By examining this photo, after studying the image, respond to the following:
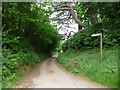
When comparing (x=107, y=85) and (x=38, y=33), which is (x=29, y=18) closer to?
(x=38, y=33)

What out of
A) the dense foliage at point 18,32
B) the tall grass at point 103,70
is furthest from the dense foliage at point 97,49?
the dense foliage at point 18,32

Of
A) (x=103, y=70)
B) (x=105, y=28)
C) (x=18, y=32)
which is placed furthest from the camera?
(x=18, y=32)

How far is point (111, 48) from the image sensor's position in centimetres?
1578

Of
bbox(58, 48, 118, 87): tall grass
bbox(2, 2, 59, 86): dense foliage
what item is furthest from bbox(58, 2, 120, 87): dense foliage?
bbox(2, 2, 59, 86): dense foliage

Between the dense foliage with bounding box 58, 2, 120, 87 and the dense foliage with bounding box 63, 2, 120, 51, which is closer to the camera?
the dense foliage with bounding box 58, 2, 120, 87

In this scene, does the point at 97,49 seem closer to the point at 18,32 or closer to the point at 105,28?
the point at 105,28

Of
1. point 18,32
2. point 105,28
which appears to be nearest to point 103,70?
point 105,28

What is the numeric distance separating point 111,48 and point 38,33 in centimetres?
1145

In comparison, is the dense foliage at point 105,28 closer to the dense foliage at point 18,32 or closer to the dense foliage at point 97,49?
the dense foliage at point 97,49

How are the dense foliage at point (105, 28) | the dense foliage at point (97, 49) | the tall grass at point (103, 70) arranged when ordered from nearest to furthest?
1. the tall grass at point (103, 70)
2. the dense foliage at point (97, 49)
3. the dense foliage at point (105, 28)

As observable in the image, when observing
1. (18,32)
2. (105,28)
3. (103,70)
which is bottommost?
(103,70)

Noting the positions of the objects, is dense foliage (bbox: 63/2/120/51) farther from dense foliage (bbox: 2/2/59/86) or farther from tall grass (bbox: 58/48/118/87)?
dense foliage (bbox: 2/2/59/86)

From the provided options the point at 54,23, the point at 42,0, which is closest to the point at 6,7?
the point at 42,0

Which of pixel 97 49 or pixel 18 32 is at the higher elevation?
pixel 18 32
